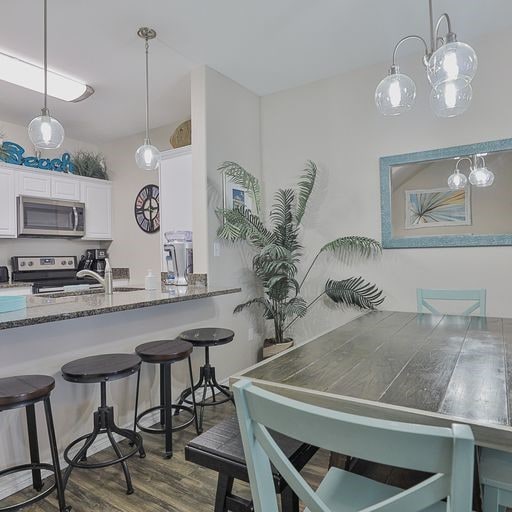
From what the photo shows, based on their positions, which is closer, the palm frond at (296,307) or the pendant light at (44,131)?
the pendant light at (44,131)

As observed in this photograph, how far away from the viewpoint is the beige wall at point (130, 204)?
4766mm

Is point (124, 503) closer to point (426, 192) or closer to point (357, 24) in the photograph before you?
point (426, 192)

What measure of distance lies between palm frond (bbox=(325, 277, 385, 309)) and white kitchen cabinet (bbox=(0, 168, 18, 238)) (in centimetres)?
345

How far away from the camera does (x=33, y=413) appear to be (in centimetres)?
191

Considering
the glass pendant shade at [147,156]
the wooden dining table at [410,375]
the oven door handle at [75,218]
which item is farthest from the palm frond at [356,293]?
the oven door handle at [75,218]

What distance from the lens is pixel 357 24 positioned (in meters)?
2.76

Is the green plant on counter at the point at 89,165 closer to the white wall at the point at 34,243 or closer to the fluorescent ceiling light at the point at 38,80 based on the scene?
the white wall at the point at 34,243

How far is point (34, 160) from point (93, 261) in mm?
1414

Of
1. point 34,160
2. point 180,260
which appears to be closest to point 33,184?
point 34,160

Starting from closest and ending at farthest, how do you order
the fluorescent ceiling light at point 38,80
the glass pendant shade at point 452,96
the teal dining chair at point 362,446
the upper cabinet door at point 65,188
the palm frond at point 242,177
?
the teal dining chair at point 362,446
the glass pendant shade at point 452,96
the fluorescent ceiling light at point 38,80
the palm frond at point 242,177
the upper cabinet door at point 65,188

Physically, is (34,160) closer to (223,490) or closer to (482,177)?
(223,490)

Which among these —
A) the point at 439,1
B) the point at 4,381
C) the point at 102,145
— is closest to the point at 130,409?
the point at 4,381

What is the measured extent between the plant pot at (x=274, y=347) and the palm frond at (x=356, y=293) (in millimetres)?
587

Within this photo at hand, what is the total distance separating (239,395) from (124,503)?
1468mm
